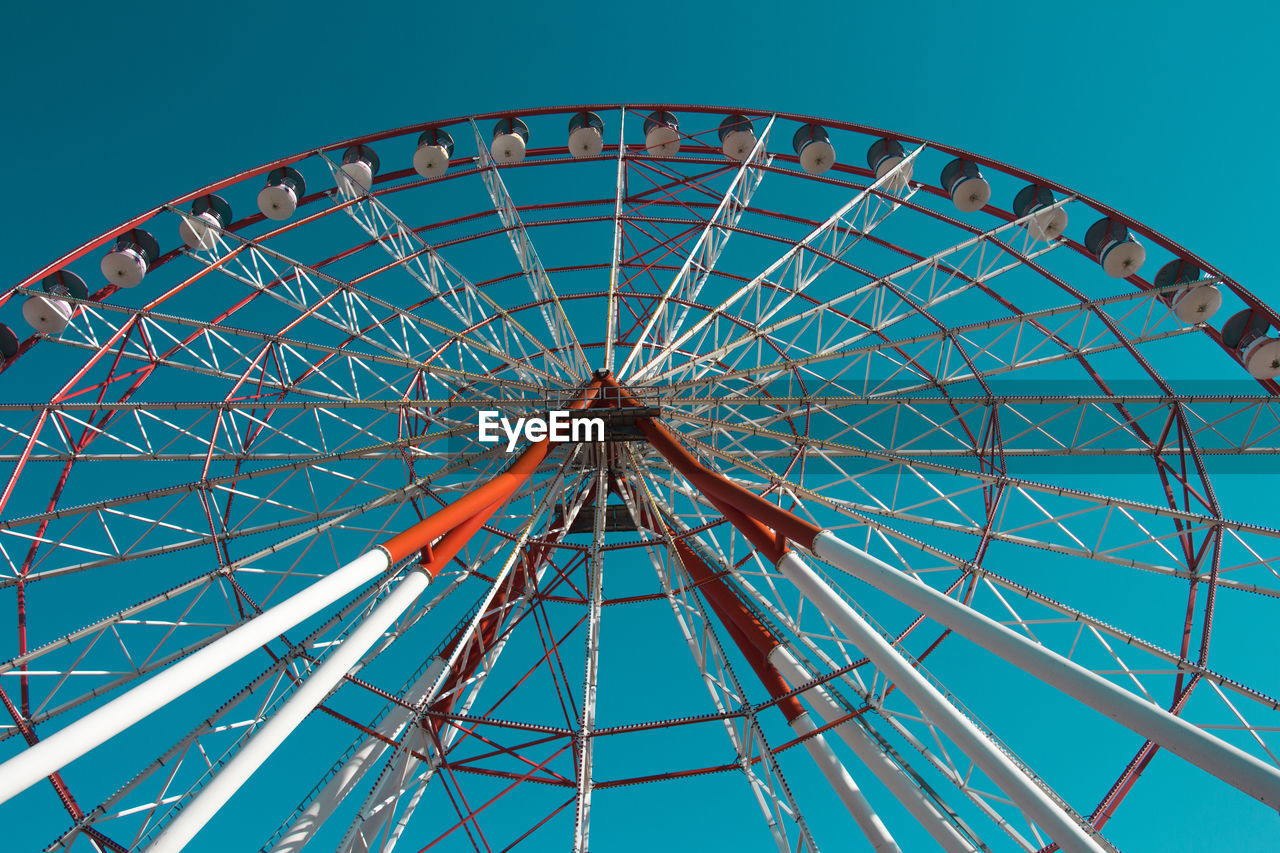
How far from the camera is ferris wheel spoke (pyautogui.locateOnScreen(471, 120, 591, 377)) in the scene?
67.9 ft

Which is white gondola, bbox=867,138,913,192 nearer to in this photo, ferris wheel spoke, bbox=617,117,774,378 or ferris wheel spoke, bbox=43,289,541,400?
ferris wheel spoke, bbox=617,117,774,378

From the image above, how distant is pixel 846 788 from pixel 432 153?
1843 centimetres

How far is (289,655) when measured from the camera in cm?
1400

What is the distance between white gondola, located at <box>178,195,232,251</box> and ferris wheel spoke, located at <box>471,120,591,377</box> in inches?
260

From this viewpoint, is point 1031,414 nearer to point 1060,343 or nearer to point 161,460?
point 1060,343

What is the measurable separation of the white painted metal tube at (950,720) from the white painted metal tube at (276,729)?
6.24 meters

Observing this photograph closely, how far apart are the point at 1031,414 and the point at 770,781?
958 cm

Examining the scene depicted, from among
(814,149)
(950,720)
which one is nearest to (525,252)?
(814,149)

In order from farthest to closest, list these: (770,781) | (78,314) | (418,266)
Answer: (418,266), (78,314), (770,781)

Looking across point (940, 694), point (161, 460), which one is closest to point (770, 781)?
point (940, 694)

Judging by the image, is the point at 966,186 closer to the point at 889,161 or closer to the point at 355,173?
the point at 889,161

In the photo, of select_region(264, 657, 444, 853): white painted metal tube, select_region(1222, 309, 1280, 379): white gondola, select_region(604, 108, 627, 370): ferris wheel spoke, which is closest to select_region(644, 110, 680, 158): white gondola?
select_region(604, 108, 627, 370): ferris wheel spoke

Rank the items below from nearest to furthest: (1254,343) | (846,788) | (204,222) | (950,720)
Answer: (950,720), (846,788), (1254,343), (204,222)

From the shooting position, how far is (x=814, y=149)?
22.1 m
